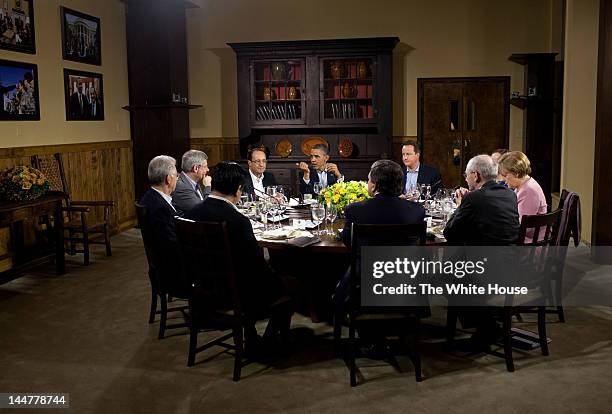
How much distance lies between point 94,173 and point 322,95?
3130 mm

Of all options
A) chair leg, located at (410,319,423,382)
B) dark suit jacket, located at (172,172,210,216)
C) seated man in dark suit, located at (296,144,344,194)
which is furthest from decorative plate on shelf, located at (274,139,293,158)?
chair leg, located at (410,319,423,382)

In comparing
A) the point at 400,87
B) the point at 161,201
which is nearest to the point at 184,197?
the point at 161,201

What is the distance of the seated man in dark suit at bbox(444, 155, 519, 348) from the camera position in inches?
148

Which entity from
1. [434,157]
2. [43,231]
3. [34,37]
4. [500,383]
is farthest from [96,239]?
[500,383]

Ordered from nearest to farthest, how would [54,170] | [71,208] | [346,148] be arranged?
[71,208] < [54,170] < [346,148]

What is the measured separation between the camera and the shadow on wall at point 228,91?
948 centimetres

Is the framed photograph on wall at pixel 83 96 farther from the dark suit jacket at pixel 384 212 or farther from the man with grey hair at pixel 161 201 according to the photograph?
the dark suit jacket at pixel 384 212

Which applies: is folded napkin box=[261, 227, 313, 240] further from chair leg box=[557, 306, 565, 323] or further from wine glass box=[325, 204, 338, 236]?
chair leg box=[557, 306, 565, 323]

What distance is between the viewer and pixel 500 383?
140 inches

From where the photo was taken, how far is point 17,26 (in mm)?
6449

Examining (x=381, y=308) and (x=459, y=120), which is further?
(x=459, y=120)

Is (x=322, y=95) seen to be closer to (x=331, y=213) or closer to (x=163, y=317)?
(x=331, y=213)

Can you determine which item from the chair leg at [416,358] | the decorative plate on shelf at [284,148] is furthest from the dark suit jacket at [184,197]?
the decorative plate on shelf at [284,148]

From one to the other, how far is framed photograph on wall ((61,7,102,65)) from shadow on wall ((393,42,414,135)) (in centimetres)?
397
